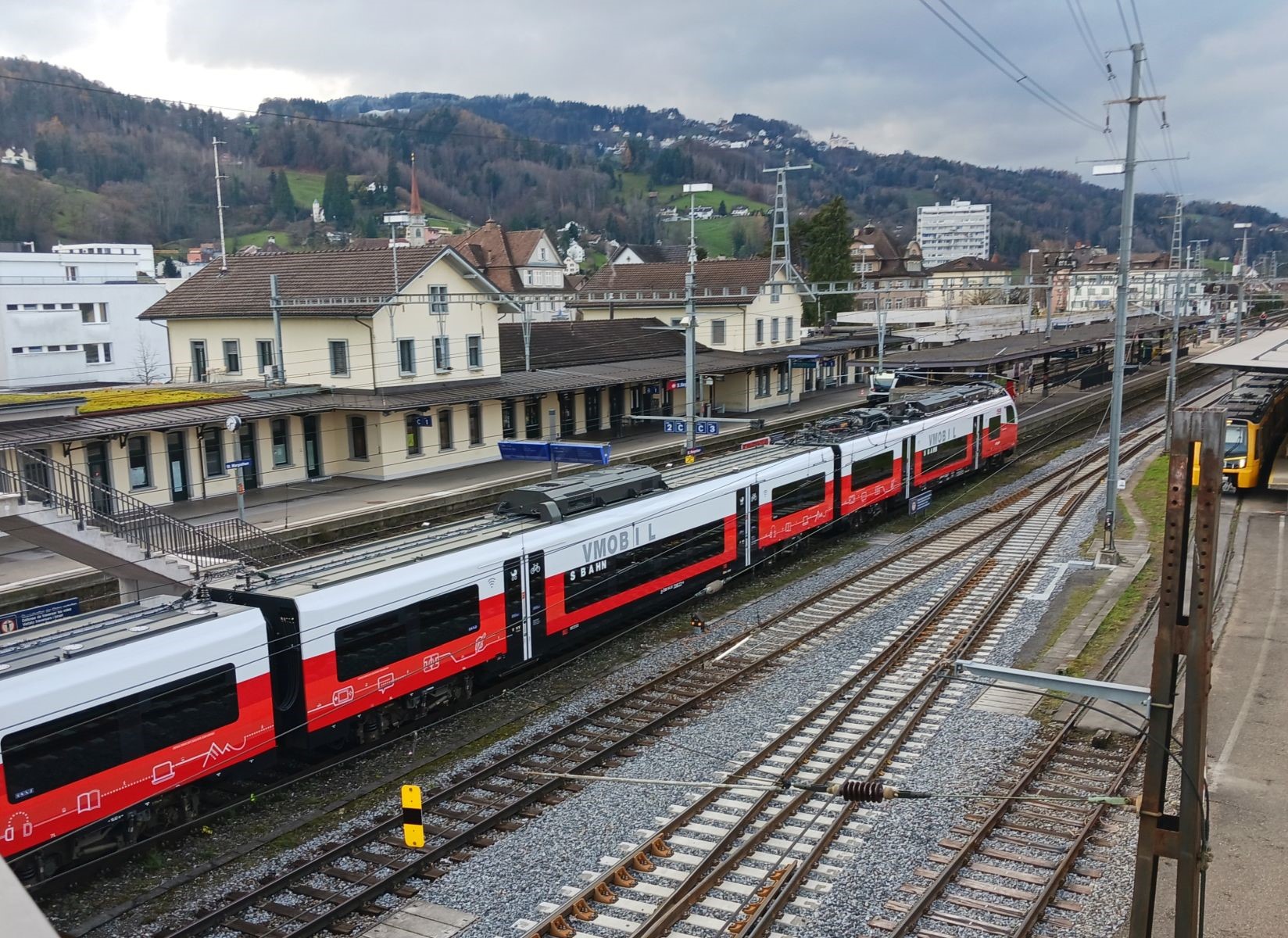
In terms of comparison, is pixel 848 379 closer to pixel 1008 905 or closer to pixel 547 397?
pixel 547 397

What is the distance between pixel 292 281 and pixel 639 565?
22.9 m

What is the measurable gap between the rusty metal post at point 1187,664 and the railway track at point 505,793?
7.07 m

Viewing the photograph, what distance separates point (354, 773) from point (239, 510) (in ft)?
37.0

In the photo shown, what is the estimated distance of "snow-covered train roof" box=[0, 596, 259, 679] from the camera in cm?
1078

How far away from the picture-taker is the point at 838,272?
77.7m

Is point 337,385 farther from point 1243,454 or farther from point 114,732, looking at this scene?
point 1243,454

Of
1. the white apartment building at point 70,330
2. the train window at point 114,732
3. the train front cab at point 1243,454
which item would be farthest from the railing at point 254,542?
the white apartment building at point 70,330

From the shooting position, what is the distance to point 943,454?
3130cm

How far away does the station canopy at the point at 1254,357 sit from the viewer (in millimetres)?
25219

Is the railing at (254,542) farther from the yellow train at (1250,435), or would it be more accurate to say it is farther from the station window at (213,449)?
the yellow train at (1250,435)

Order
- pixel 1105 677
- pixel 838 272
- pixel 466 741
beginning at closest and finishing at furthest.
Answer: pixel 466 741 < pixel 1105 677 < pixel 838 272

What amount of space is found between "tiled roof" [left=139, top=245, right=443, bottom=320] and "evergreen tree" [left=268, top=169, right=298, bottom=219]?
408 ft

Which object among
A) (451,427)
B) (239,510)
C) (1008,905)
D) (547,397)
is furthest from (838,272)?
(1008,905)

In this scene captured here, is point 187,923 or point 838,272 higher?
point 838,272
